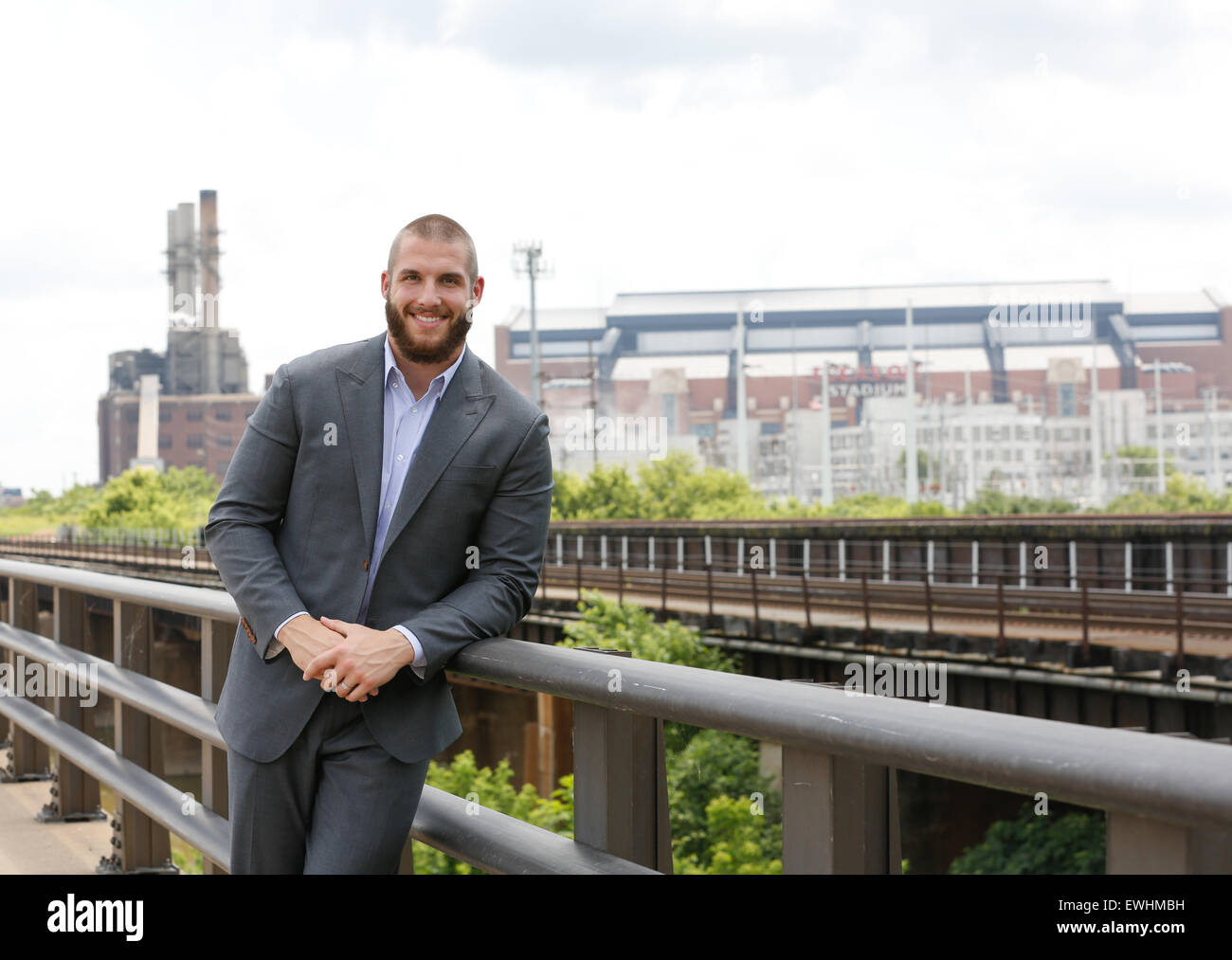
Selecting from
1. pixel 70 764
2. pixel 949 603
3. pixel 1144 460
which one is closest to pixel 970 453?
pixel 1144 460

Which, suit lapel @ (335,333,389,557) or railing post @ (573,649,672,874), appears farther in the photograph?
suit lapel @ (335,333,389,557)

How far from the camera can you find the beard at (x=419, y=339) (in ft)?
8.64

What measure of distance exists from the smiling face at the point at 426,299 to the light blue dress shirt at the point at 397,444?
65 millimetres

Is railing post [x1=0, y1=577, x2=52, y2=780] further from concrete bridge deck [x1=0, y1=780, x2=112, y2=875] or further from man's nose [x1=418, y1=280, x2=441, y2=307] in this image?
man's nose [x1=418, y1=280, x2=441, y2=307]

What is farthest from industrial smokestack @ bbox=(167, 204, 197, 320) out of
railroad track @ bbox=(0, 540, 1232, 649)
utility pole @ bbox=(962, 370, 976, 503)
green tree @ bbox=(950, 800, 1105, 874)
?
green tree @ bbox=(950, 800, 1105, 874)

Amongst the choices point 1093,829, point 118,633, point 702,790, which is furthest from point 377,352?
point 1093,829

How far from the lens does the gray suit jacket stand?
8.52 ft

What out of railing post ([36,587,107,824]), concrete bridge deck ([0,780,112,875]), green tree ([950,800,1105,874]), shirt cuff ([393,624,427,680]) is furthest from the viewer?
green tree ([950,800,1105,874])

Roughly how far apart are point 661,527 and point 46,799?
32046mm

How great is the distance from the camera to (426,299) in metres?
2.61

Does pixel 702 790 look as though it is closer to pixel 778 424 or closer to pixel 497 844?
pixel 497 844

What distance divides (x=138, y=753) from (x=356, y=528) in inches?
94.2

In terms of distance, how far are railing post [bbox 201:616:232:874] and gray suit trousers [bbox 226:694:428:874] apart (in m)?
1.11
